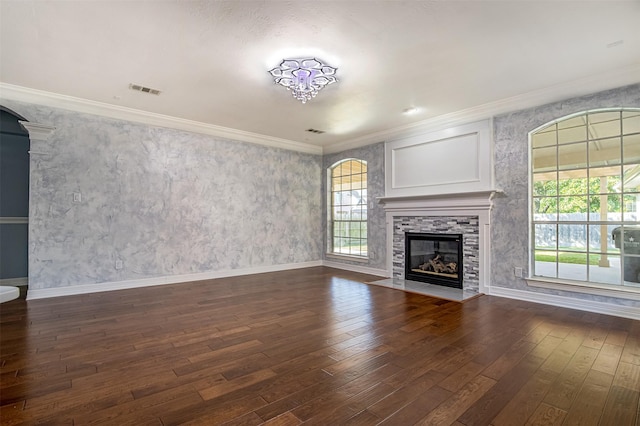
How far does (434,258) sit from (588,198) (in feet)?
7.75

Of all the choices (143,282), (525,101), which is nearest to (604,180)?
(525,101)

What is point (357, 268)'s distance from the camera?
22.2 ft

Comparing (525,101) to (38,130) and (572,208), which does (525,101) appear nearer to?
(572,208)

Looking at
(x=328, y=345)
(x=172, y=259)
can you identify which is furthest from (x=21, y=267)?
(x=328, y=345)

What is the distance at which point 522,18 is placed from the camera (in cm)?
267

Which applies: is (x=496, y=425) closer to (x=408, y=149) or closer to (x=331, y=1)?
(x=331, y=1)

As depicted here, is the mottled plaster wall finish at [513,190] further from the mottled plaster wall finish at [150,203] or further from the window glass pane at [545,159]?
the mottled plaster wall finish at [150,203]

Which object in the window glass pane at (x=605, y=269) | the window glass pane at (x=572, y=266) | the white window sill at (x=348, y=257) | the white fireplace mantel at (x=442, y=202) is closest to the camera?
the window glass pane at (x=605, y=269)

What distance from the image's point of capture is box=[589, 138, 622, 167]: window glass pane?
387 centimetres

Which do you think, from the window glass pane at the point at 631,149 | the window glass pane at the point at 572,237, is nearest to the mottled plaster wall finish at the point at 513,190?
the window glass pane at the point at 572,237

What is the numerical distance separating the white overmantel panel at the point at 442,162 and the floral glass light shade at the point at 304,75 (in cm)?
256

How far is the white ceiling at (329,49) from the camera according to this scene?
258 centimetres

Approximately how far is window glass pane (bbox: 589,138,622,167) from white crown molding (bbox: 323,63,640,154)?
66 cm

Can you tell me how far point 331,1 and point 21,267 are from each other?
6.73 m
